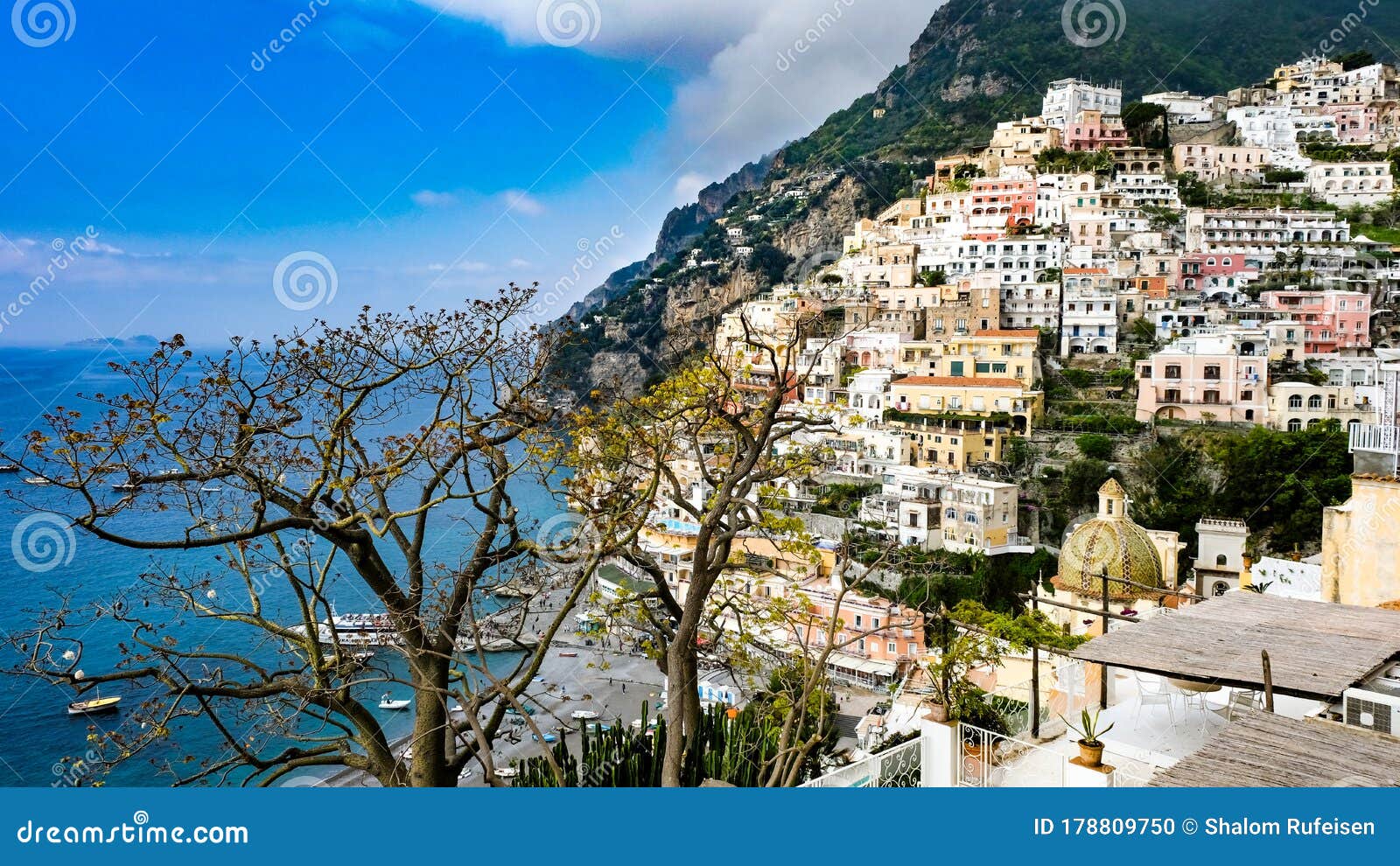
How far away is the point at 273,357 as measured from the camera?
6.36m

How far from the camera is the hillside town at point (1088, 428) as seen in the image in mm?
6469

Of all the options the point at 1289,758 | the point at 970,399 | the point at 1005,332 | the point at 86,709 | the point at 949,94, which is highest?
the point at 949,94

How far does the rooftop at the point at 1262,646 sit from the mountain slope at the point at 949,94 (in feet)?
178

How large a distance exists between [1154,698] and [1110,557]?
44.3 ft

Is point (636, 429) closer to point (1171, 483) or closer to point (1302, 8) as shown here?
point (1171, 483)

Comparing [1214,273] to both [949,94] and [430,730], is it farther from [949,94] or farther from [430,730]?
[430,730]

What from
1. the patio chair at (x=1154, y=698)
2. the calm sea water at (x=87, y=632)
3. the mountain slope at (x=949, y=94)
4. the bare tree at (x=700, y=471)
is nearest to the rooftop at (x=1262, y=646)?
the patio chair at (x=1154, y=698)

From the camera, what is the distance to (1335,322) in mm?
39281

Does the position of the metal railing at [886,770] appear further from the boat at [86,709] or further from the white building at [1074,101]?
the white building at [1074,101]

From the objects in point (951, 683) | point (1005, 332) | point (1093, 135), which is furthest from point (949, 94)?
point (951, 683)

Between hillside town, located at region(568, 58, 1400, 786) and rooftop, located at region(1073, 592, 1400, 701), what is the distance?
0.11 ft

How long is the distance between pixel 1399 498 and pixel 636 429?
704 centimetres

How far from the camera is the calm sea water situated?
2180cm
